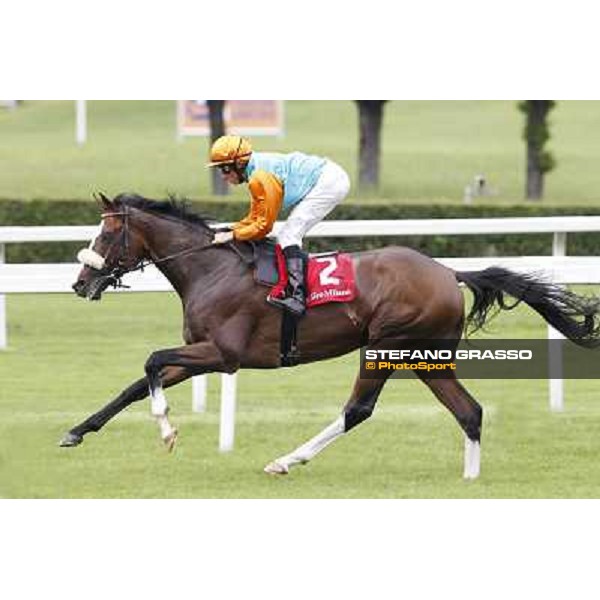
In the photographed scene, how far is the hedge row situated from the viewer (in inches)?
680

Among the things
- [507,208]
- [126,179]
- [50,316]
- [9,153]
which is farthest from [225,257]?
[9,153]

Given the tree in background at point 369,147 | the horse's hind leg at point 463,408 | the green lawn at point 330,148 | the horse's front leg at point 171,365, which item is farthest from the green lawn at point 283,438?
the tree in background at point 369,147

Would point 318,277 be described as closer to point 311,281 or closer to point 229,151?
point 311,281

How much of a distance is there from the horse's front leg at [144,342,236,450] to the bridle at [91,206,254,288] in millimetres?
471

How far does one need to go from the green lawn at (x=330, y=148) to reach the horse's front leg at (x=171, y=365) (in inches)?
582

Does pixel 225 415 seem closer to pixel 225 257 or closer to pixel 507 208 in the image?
pixel 225 257

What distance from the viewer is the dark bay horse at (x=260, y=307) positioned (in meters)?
7.96

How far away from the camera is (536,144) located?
24.7 metres

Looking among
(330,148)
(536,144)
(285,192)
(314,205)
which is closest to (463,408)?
(314,205)

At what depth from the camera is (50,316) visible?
47.7 ft

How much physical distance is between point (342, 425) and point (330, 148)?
22.3m

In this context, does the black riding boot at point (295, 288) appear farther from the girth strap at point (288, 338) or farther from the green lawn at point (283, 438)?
the green lawn at point (283, 438)

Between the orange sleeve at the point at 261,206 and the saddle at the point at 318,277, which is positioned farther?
the saddle at the point at 318,277

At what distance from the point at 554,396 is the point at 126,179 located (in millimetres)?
17681
